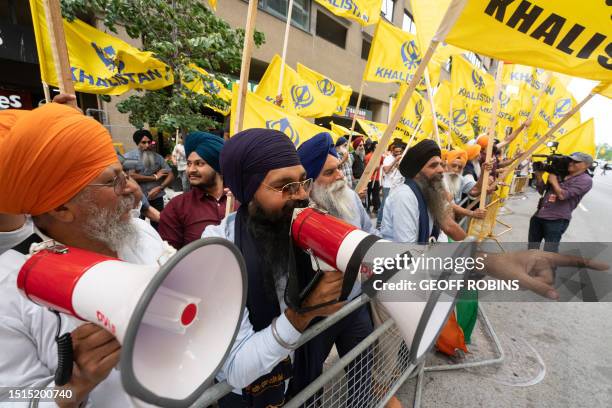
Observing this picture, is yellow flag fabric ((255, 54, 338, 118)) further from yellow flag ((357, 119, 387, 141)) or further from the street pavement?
the street pavement

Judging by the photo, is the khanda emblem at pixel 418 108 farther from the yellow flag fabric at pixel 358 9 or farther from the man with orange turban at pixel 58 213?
the man with orange turban at pixel 58 213

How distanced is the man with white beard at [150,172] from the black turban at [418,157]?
3.37m

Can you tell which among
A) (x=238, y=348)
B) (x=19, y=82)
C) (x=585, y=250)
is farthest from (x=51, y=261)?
(x=19, y=82)

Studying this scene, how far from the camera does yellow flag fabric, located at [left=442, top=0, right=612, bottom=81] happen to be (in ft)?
4.93

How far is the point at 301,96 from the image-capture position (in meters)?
5.92

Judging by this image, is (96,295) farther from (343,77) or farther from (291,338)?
(343,77)

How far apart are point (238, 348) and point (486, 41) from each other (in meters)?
2.03

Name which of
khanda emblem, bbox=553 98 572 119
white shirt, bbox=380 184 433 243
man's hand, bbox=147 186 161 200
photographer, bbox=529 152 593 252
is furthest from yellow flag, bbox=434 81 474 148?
man's hand, bbox=147 186 161 200

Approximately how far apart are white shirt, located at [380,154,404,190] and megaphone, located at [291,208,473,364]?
5.55m

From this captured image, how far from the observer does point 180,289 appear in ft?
2.64

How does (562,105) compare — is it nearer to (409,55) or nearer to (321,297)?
(409,55)

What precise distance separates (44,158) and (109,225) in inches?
10.9

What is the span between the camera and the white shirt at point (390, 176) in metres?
6.52

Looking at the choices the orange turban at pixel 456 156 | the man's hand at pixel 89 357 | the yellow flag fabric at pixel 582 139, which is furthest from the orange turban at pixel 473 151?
the man's hand at pixel 89 357
